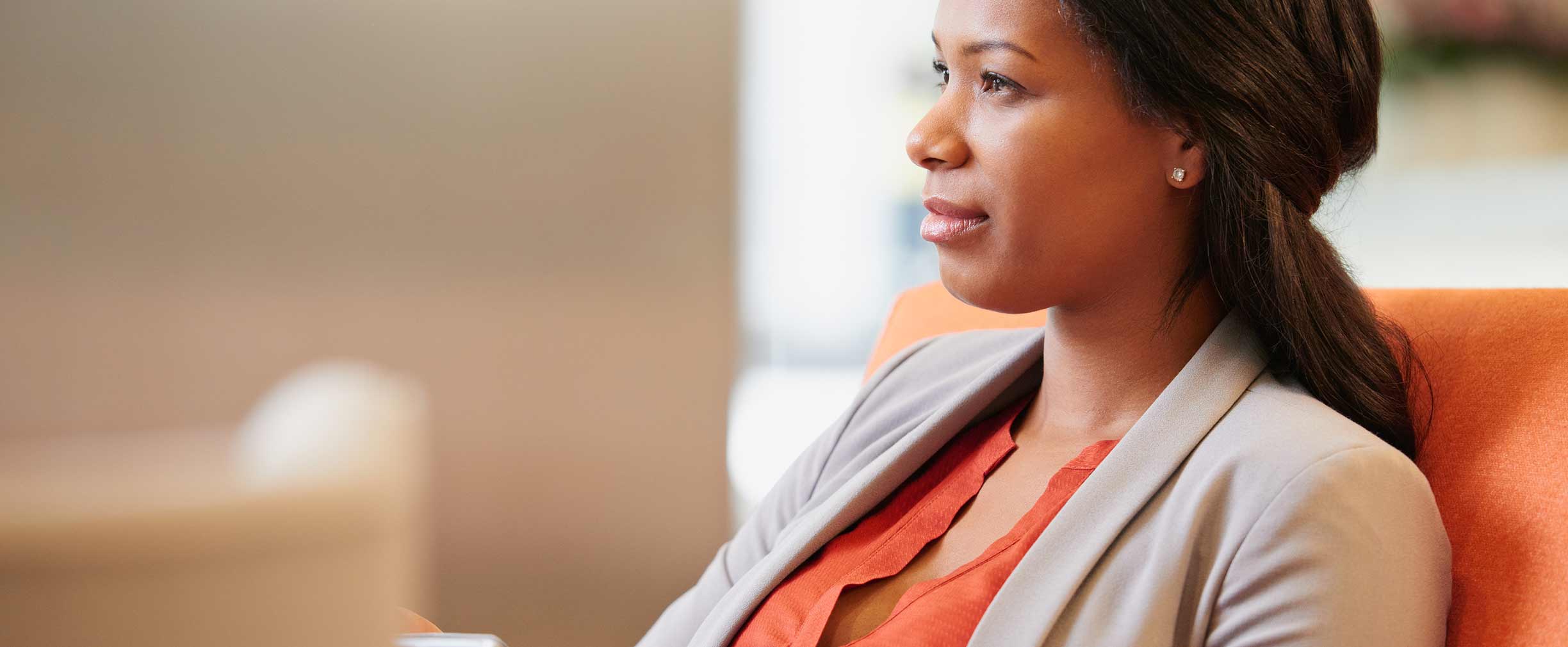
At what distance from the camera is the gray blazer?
2.35 feet

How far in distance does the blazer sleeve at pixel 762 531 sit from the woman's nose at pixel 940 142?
323mm

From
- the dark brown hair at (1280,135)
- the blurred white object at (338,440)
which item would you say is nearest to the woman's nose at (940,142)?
the dark brown hair at (1280,135)

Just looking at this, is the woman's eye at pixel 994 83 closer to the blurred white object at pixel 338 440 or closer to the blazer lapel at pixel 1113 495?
the blazer lapel at pixel 1113 495

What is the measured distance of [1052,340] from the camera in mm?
1020

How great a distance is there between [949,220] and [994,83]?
0.38 feet

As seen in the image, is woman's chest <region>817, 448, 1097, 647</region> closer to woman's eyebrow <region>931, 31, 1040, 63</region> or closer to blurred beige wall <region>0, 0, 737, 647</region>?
woman's eyebrow <region>931, 31, 1040, 63</region>

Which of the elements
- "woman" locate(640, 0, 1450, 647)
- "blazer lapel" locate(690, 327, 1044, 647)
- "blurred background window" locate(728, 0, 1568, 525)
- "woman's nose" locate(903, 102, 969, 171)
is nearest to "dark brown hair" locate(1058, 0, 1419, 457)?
"woman" locate(640, 0, 1450, 647)

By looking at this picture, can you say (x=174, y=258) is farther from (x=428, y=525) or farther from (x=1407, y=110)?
(x=1407, y=110)

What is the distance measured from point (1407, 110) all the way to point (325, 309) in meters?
2.65

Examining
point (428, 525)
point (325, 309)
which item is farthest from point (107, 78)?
point (428, 525)

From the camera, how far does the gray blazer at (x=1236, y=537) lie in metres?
0.72

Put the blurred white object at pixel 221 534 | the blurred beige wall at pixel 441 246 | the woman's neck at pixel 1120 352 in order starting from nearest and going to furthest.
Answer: the blurred white object at pixel 221 534 → the woman's neck at pixel 1120 352 → the blurred beige wall at pixel 441 246

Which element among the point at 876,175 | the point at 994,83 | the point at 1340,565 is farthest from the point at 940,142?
the point at 876,175

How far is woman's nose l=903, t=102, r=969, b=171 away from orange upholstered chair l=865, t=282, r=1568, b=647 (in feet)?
1.36
